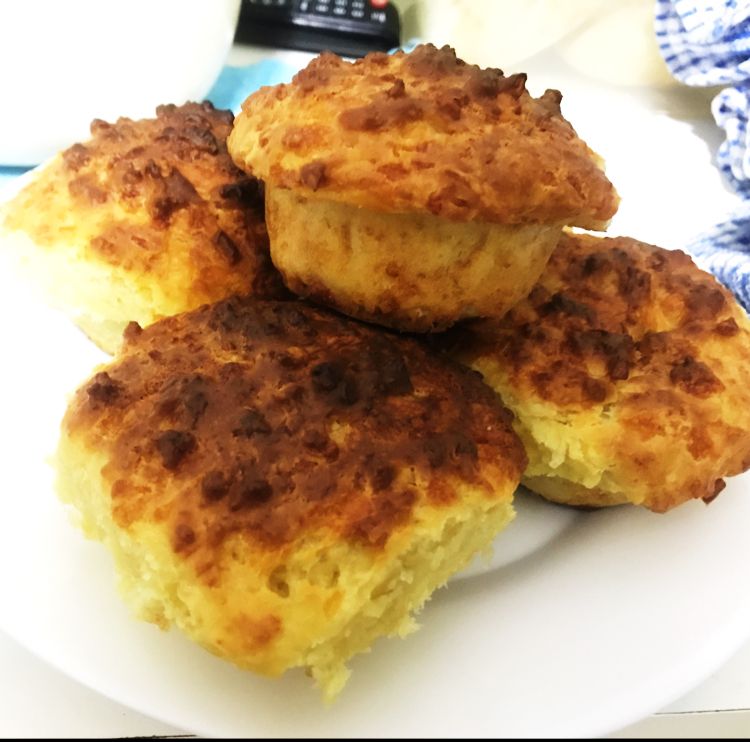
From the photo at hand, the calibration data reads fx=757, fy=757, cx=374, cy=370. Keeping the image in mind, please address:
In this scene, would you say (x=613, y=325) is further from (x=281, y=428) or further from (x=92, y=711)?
(x=92, y=711)

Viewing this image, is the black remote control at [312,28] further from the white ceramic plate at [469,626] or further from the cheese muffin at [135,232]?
the white ceramic plate at [469,626]

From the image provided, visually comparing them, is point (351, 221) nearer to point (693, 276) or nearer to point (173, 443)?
point (173, 443)

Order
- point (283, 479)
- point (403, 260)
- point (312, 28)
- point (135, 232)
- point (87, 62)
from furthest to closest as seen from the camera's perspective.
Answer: point (312, 28)
point (87, 62)
point (135, 232)
point (403, 260)
point (283, 479)

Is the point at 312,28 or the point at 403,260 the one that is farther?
the point at 312,28

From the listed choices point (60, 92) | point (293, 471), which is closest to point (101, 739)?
point (293, 471)

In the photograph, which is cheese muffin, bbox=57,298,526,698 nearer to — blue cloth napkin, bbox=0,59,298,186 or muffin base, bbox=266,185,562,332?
muffin base, bbox=266,185,562,332

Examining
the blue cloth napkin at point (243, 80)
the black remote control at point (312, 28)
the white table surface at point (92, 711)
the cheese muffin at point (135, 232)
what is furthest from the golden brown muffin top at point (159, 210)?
the black remote control at point (312, 28)

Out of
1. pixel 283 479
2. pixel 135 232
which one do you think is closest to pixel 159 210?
pixel 135 232

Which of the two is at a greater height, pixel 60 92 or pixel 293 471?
pixel 60 92
